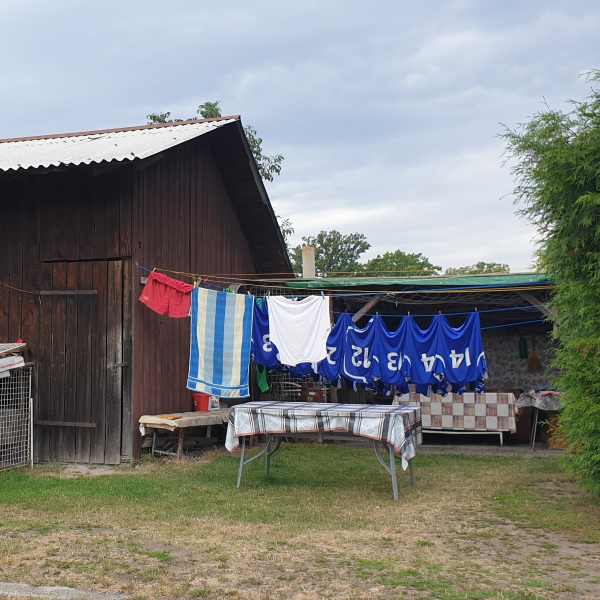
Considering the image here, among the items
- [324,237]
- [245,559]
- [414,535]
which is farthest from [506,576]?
[324,237]

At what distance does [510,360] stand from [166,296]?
9.53 m

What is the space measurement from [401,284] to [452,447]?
3.01 meters

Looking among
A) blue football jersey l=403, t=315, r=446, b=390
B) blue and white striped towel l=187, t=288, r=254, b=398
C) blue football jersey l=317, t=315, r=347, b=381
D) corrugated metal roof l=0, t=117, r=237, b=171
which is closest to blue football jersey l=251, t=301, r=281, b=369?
blue and white striped towel l=187, t=288, r=254, b=398

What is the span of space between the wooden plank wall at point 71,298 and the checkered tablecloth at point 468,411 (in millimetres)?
4891

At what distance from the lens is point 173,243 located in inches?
389

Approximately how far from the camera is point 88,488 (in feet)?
23.8

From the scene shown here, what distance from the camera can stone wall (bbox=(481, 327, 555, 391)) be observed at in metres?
14.9

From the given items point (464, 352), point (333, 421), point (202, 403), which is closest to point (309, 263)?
point (202, 403)

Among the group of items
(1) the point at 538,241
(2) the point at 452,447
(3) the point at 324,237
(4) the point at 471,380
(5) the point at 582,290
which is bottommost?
(2) the point at 452,447

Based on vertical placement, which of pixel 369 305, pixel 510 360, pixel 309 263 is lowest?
pixel 510 360

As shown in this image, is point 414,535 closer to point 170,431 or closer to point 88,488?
point 88,488

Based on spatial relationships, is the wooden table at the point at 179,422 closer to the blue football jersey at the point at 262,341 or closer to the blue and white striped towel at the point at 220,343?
the blue and white striped towel at the point at 220,343

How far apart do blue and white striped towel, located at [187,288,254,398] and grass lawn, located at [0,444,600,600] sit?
1.14 meters

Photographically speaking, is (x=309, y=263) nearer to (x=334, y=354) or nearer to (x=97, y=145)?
(x=334, y=354)
